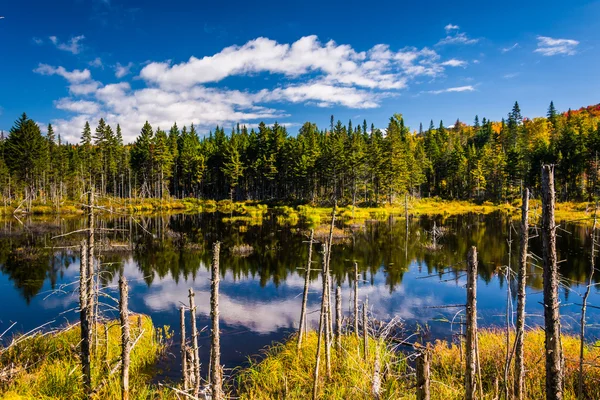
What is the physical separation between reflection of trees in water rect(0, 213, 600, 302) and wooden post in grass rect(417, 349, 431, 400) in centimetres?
1572

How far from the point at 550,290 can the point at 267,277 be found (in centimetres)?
2314

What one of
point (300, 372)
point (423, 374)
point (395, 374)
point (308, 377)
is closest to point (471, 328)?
point (423, 374)

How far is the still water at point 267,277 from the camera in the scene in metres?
17.9

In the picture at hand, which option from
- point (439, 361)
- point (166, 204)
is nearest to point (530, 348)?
point (439, 361)

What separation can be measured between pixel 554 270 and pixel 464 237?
126 ft

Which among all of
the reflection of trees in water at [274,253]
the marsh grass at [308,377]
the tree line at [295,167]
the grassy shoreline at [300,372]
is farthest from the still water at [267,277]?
the tree line at [295,167]

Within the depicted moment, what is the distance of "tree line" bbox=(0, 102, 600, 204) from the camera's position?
69.4 metres

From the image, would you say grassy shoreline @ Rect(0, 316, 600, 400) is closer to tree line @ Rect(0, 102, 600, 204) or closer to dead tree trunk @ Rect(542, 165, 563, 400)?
dead tree trunk @ Rect(542, 165, 563, 400)

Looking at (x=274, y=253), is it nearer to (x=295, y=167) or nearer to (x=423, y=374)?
(x=423, y=374)

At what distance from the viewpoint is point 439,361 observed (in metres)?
11.6

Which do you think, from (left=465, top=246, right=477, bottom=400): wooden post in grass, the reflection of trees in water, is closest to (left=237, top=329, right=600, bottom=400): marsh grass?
(left=465, top=246, right=477, bottom=400): wooden post in grass

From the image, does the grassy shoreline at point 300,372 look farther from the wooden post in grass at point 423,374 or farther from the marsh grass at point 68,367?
the wooden post in grass at point 423,374

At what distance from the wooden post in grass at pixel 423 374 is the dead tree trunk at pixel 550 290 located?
177 centimetres

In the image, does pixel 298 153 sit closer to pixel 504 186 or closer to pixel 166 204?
pixel 166 204
